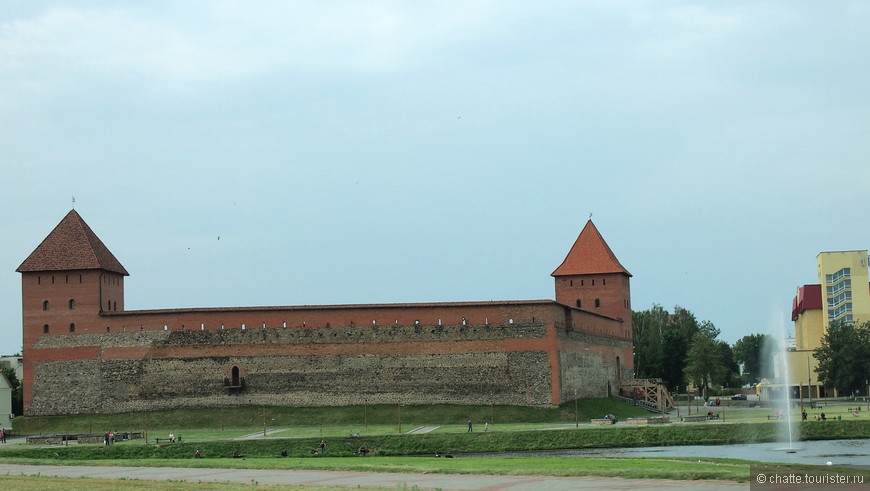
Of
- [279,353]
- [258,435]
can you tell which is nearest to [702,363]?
[279,353]

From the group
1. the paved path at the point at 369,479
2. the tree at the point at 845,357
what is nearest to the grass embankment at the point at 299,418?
the paved path at the point at 369,479

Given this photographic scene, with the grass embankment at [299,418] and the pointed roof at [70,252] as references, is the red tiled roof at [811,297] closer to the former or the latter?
the grass embankment at [299,418]

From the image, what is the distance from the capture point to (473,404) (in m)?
49.6

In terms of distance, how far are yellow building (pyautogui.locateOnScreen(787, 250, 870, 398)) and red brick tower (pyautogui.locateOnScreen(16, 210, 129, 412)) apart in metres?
43.7

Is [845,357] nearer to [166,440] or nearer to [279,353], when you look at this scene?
[279,353]

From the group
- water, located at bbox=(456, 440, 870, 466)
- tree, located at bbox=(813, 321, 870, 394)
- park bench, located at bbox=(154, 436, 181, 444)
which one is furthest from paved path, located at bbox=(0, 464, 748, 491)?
tree, located at bbox=(813, 321, 870, 394)

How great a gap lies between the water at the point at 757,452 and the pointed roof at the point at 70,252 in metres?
22.3

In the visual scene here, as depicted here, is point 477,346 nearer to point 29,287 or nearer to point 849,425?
point 849,425

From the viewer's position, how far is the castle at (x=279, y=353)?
164 ft

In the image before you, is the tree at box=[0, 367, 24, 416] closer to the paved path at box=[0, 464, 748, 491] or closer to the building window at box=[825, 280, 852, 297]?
the paved path at box=[0, 464, 748, 491]

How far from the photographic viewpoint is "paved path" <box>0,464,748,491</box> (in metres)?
23.3

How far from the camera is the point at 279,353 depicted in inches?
1998

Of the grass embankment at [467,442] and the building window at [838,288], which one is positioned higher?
the building window at [838,288]

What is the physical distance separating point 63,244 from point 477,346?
19.6 metres
